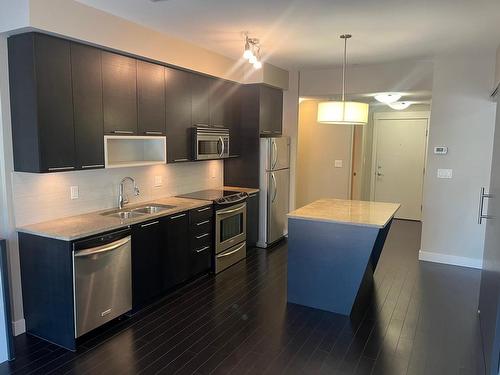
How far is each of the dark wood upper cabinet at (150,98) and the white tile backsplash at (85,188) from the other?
21.3 inches

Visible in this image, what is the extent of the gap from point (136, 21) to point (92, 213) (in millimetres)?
1880

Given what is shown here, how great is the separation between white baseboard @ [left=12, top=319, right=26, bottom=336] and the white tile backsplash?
82 centimetres

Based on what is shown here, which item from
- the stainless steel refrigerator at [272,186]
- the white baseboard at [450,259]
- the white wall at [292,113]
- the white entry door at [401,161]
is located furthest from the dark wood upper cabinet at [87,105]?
the white entry door at [401,161]

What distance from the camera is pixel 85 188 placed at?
11.7ft

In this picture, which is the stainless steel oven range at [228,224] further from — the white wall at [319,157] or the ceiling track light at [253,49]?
the white wall at [319,157]

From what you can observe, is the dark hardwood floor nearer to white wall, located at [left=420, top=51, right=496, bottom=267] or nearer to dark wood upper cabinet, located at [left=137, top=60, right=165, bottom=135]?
white wall, located at [left=420, top=51, right=496, bottom=267]

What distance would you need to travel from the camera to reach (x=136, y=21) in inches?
137

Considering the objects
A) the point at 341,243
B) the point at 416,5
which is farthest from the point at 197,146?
the point at 416,5

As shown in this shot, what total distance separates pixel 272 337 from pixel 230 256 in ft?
5.72

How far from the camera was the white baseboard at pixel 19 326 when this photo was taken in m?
3.05

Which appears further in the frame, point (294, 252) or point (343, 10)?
point (294, 252)

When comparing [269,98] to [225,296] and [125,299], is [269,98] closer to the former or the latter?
[225,296]

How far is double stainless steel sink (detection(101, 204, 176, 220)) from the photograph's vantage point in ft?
12.0

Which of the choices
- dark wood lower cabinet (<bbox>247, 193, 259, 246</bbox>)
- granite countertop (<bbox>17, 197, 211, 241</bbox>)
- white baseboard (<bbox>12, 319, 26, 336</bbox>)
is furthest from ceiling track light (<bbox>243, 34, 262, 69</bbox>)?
white baseboard (<bbox>12, 319, 26, 336</bbox>)
